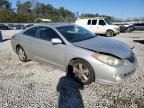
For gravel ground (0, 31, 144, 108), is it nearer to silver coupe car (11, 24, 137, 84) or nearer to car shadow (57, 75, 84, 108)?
car shadow (57, 75, 84, 108)

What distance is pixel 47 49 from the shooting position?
612cm

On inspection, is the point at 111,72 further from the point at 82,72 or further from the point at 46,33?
the point at 46,33

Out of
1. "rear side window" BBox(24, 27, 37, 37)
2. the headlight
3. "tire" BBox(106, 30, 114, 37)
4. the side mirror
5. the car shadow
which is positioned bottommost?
the car shadow

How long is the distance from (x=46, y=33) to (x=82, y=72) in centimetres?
186

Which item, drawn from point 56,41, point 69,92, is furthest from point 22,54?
point 69,92

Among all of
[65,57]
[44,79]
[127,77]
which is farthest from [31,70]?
[127,77]

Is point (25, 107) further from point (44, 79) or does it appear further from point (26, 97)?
point (44, 79)

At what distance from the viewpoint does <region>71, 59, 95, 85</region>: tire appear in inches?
199

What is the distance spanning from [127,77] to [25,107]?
8.07 ft

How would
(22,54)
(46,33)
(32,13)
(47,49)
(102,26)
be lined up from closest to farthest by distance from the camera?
(47,49), (46,33), (22,54), (102,26), (32,13)

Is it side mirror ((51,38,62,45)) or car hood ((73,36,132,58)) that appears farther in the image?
side mirror ((51,38,62,45))

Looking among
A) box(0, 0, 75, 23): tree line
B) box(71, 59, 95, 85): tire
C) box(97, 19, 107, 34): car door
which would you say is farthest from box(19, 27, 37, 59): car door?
box(0, 0, 75, 23): tree line

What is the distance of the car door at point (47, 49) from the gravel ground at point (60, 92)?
1.40ft

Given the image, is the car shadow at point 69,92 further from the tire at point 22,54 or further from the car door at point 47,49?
the tire at point 22,54
